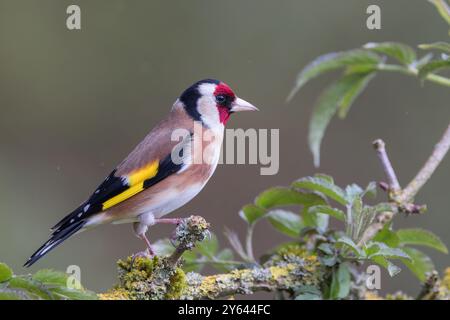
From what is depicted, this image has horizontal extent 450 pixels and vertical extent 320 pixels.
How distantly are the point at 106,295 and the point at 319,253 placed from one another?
78 centimetres

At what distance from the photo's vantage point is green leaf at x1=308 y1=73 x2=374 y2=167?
2670 millimetres

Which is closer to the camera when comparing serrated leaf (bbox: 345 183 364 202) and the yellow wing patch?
serrated leaf (bbox: 345 183 364 202)

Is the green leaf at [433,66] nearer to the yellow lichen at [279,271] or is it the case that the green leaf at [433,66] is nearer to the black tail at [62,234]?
the yellow lichen at [279,271]

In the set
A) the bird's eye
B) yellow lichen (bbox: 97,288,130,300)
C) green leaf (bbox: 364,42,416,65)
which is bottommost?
yellow lichen (bbox: 97,288,130,300)

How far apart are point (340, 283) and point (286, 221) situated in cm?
38

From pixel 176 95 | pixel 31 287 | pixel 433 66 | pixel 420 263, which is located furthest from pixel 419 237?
pixel 176 95

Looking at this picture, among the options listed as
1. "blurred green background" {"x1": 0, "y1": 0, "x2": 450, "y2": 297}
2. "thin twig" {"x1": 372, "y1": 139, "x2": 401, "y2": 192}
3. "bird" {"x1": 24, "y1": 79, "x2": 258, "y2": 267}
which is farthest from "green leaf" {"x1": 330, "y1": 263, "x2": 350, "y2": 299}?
"blurred green background" {"x1": 0, "y1": 0, "x2": 450, "y2": 297}

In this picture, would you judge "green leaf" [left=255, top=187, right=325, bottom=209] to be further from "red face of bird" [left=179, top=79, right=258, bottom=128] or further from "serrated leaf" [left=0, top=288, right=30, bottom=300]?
"serrated leaf" [left=0, top=288, right=30, bottom=300]

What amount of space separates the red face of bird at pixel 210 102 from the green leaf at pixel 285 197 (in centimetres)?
59

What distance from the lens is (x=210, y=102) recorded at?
306 centimetres

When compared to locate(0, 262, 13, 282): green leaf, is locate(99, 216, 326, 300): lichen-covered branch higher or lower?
lower

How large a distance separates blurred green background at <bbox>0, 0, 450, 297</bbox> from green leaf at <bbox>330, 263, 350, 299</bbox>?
3019 mm
